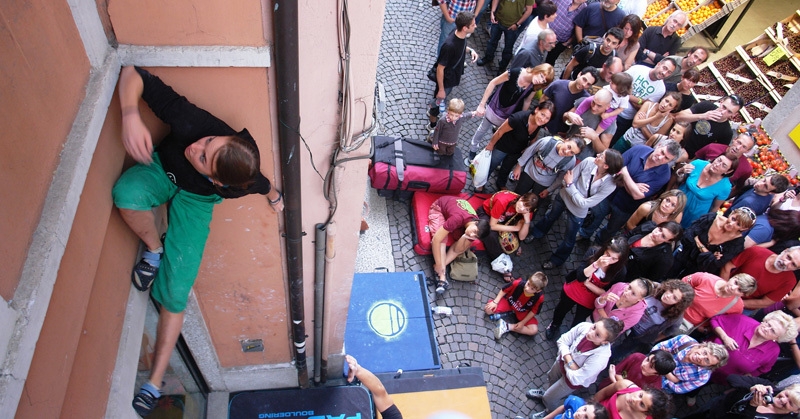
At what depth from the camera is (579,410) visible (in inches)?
178

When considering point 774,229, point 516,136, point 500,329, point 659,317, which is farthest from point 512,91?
point 774,229

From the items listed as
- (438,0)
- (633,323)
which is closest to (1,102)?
(633,323)

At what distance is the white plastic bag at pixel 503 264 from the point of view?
668cm

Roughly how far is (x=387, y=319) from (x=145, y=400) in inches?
128

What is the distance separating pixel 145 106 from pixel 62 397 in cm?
134

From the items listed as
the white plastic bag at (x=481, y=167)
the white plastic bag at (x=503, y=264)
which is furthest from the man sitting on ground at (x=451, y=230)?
the white plastic bag at (x=481, y=167)

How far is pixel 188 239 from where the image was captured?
9.97ft

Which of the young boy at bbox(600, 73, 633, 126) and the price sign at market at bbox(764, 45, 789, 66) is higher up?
the price sign at market at bbox(764, 45, 789, 66)

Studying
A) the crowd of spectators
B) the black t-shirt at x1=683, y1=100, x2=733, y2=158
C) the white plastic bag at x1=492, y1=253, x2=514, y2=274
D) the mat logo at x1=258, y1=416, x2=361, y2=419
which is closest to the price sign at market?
the crowd of spectators

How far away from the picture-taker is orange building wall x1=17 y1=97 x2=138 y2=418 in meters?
1.93

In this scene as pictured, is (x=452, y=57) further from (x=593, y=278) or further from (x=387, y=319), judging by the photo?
(x=387, y=319)

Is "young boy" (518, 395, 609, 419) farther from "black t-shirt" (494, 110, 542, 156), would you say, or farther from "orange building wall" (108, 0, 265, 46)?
"orange building wall" (108, 0, 265, 46)

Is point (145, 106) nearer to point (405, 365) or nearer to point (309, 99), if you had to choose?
point (309, 99)

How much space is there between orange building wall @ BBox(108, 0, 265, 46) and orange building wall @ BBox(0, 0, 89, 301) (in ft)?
1.06
